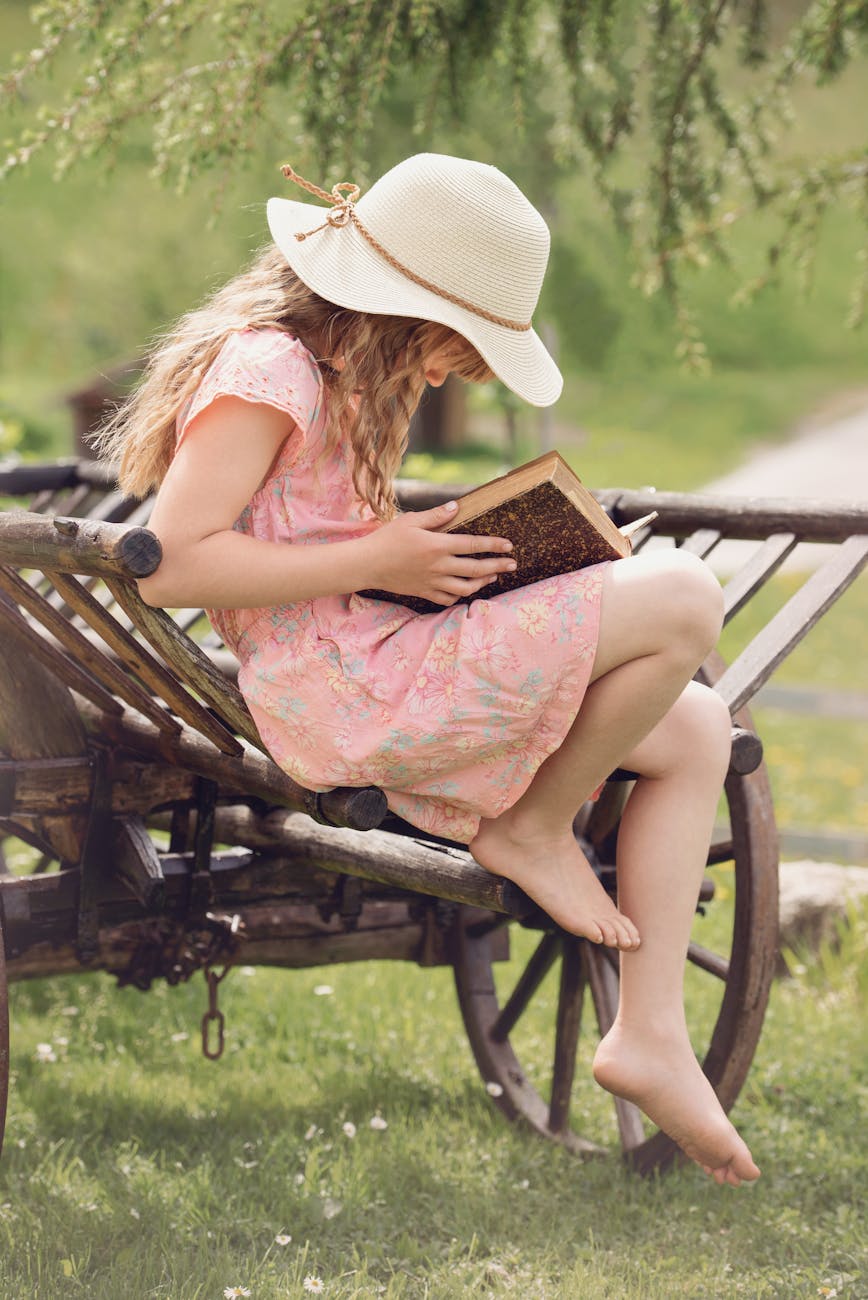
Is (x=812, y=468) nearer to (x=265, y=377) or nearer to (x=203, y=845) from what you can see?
(x=203, y=845)

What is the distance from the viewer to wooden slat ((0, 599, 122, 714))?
2100mm

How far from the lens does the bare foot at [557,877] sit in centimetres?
203

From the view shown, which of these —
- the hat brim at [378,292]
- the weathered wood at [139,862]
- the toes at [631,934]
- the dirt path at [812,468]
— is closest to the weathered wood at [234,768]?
the weathered wood at [139,862]

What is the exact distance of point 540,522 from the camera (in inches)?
73.6

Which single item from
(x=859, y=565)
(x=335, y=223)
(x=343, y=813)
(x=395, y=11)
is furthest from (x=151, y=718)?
(x=395, y=11)

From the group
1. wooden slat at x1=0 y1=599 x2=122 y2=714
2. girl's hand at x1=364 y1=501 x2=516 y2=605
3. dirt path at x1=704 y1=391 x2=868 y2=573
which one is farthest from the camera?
dirt path at x1=704 y1=391 x2=868 y2=573

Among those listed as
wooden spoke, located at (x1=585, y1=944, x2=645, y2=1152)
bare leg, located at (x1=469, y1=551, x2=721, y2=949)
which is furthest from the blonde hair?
wooden spoke, located at (x1=585, y1=944, x2=645, y2=1152)

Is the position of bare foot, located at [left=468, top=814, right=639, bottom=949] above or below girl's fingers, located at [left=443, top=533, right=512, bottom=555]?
below

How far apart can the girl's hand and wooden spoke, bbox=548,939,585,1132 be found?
111 cm

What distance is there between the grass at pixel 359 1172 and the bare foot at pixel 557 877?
0.56m

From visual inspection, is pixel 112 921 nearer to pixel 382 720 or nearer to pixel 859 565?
pixel 382 720

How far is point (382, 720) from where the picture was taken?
192 centimetres

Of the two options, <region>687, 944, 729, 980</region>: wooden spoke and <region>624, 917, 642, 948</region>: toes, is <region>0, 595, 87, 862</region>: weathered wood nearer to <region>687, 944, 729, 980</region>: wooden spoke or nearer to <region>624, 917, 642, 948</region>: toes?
<region>624, 917, 642, 948</region>: toes

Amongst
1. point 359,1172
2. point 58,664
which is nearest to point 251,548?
point 58,664
